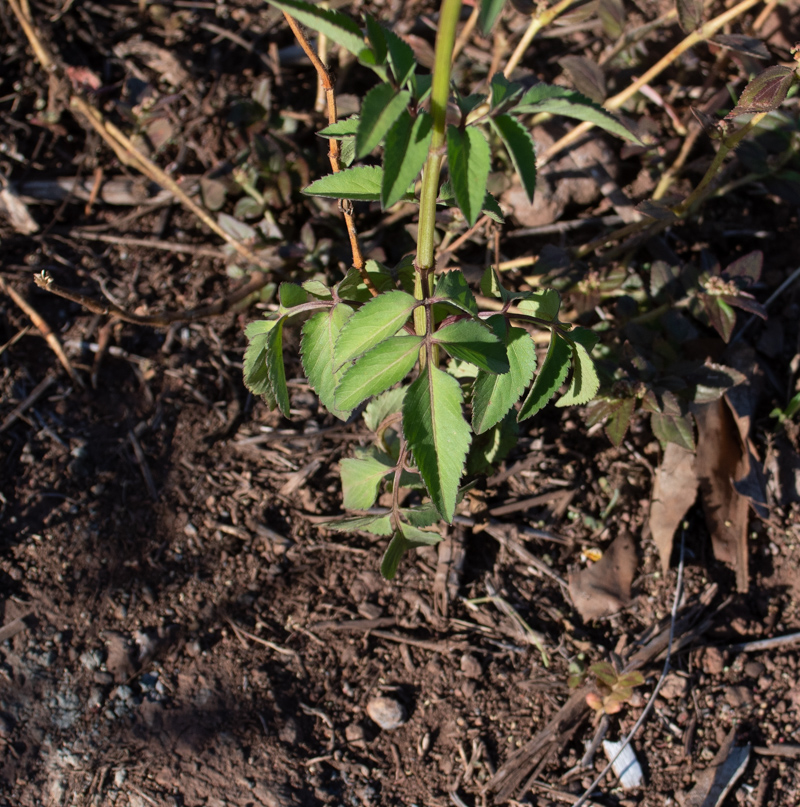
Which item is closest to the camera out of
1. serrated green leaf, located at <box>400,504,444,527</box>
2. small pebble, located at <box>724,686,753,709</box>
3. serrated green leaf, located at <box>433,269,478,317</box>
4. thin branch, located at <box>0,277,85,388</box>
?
serrated green leaf, located at <box>433,269,478,317</box>

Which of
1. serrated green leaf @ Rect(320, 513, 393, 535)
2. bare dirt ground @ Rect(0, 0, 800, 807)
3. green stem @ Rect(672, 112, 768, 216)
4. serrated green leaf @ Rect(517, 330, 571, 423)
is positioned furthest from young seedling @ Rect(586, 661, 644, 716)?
green stem @ Rect(672, 112, 768, 216)

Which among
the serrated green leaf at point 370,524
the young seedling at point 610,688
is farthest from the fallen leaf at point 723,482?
the serrated green leaf at point 370,524

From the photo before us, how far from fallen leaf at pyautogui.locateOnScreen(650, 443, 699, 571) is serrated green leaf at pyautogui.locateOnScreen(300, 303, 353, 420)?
1317mm

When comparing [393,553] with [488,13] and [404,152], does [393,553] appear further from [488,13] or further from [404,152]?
[488,13]

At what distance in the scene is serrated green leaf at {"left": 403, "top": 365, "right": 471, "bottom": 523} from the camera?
1.45 m

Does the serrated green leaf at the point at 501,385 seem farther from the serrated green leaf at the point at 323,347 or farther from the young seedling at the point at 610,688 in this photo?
the young seedling at the point at 610,688

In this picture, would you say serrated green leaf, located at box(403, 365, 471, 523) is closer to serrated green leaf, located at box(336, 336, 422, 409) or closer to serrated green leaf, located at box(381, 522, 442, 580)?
serrated green leaf, located at box(336, 336, 422, 409)

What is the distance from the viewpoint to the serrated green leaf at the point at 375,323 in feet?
4.78

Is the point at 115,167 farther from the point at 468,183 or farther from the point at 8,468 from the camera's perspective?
the point at 468,183

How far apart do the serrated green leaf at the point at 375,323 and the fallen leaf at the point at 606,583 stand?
1301mm

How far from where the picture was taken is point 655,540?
7.84 ft

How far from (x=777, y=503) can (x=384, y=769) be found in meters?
1.67

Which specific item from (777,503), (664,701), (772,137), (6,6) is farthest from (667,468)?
(6,6)

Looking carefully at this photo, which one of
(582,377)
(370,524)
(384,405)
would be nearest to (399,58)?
(582,377)
